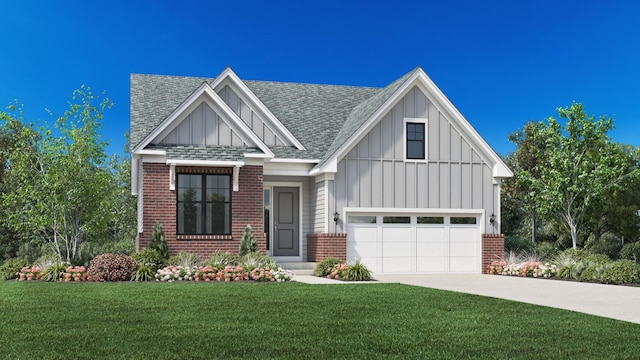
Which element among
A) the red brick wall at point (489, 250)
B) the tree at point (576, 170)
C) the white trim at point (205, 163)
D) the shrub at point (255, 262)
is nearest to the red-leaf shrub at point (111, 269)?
the shrub at point (255, 262)

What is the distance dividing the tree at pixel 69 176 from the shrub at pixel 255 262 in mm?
5296

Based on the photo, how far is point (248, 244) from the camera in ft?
67.4

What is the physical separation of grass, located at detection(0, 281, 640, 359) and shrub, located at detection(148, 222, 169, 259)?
20.2ft

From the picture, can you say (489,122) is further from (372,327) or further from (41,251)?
(372,327)

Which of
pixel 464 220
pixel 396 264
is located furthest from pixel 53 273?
pixel 464 220

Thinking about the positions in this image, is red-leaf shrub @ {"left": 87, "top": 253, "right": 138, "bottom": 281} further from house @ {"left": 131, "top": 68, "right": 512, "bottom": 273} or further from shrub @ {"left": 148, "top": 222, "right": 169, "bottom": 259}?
house @ {"left": 131, "top": 68, "right": 512, "bottom": 273}

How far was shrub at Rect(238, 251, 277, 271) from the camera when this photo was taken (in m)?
17.9

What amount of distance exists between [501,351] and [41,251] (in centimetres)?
2458

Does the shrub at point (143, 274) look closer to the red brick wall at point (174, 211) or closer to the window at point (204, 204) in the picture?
the red brick wall at point (174, 211)

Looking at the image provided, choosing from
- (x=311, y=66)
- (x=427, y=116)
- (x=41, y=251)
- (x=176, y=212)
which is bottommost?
(x=41, y=251)

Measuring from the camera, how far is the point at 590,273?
18516mm

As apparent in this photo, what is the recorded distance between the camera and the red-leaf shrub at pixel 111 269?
16906 millimetres

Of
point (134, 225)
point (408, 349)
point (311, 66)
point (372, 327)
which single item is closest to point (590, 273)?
point (372, 327)

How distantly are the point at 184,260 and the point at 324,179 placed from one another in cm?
536
